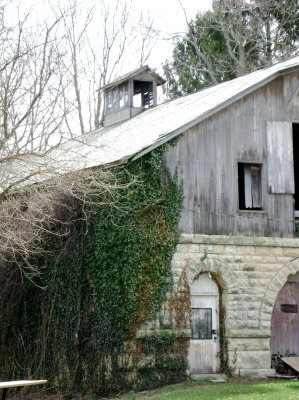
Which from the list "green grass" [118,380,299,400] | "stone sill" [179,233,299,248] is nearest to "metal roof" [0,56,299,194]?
"stone sill" [179,233,299,248]

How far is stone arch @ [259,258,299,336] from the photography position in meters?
22.4

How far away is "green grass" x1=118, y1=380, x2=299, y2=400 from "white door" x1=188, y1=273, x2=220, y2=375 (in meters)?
0.84

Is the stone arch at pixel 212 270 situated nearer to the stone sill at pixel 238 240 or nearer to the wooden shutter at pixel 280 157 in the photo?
the stone sill at pixel 238 240

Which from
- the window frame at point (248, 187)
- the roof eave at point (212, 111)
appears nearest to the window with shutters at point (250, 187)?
the window frame at point (248, 187)

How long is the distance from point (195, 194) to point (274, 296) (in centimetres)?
336

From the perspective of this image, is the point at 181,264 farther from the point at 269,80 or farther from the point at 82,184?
the point at 269,80

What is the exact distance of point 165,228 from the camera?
2175 centimetres

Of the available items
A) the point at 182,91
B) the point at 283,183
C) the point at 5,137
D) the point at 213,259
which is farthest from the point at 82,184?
the point at 182,91

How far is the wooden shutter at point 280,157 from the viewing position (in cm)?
2325

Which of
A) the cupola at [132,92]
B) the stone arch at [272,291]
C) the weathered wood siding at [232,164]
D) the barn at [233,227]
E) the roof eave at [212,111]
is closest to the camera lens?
the roof eave at [212,111]

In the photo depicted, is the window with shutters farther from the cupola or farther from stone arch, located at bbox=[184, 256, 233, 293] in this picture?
the cupola

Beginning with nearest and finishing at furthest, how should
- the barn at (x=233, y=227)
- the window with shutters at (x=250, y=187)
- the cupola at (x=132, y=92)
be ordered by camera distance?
the barn at (x=233, y=227), the window with shutters at (x=250, y=187), the cupola at (x=132, y=92)

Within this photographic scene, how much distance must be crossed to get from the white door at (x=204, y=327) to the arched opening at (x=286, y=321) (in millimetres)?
1786

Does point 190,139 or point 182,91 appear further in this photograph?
point 182,91
